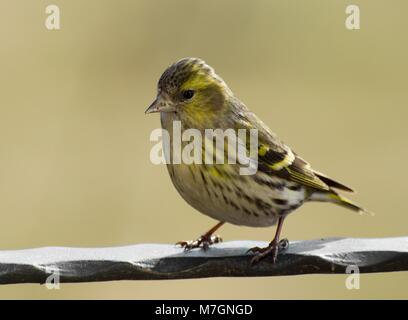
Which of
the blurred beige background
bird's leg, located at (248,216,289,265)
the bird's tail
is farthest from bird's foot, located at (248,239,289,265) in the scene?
the blurred beige background

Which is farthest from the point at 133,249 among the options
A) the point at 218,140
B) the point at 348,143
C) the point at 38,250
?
the point at 348,143

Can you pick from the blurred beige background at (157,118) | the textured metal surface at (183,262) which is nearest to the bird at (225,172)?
the textured metal surface at (183,262)

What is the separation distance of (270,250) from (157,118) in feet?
16.7

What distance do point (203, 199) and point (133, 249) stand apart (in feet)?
1.91

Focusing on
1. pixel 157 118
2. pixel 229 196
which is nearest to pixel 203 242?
pixel 229 196

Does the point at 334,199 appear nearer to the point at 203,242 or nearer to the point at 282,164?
the point at 282,164

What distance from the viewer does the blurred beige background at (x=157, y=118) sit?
730cm

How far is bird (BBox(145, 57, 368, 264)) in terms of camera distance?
4.11m

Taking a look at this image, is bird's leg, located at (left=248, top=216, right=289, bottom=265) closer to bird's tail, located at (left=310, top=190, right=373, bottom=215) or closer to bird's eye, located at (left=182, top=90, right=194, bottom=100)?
bird's tail, located at (left=310, top=190, right=373, bottom=215)

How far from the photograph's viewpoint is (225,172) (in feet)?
13.5

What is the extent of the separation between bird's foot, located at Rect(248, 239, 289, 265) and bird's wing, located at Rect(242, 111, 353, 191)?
0.53 m

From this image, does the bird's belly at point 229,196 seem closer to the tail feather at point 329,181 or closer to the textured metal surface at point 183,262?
the tail feather at point 329,181

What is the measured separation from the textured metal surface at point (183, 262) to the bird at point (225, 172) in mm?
226

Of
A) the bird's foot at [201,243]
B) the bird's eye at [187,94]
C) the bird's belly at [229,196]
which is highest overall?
the bird's eye at [187,94]
